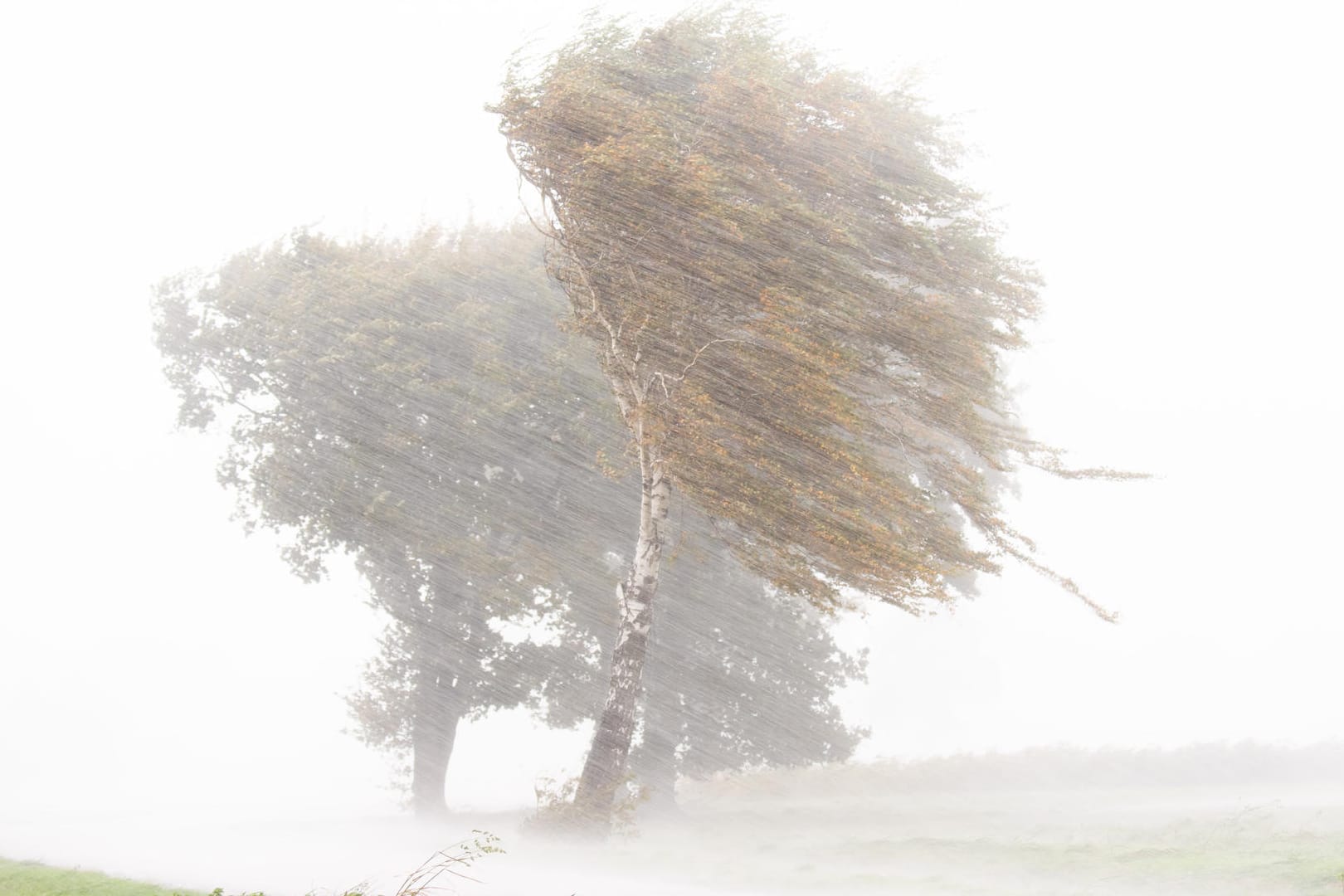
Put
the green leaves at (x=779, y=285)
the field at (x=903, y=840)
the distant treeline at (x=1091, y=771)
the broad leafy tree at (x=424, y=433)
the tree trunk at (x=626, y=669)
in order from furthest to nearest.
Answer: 1. the distant treeline at (x=1091, y=771)
2. the broad leafy tree at (x=424, y=433)
3. the tree trunk at (x=626, y=669)
4. the green leaves at (x=779, y=285)
5. the field at (x=903, y=840)

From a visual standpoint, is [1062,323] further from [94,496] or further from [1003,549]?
[1003,549]

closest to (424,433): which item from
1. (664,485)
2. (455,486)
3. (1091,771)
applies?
(455,486)

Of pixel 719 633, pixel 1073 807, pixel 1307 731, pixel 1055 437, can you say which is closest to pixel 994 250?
pixel 719 633

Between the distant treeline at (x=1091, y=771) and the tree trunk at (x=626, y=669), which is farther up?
the tree trunk at (x=626, y=669)

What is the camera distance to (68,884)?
958 cm

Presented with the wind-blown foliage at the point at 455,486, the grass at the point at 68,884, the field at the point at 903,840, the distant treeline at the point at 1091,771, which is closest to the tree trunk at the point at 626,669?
the field at the point at 903,840

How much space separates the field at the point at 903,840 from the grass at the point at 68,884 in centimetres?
12

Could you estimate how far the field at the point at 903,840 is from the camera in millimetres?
10328

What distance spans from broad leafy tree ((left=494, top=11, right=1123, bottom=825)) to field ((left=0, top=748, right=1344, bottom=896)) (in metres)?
3.01

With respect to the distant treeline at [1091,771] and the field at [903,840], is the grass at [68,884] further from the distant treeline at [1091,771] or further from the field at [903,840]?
the distant treeline at [1091,771]

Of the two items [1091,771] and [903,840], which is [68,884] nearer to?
[903,840]

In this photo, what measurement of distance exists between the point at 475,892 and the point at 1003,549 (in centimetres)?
798

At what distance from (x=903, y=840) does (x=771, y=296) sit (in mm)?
8077

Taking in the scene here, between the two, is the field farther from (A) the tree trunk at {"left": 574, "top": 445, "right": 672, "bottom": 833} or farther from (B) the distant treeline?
(A) the tree trunk at {"left": 574, "top": 445, "right": 672, "bottom": 833}
